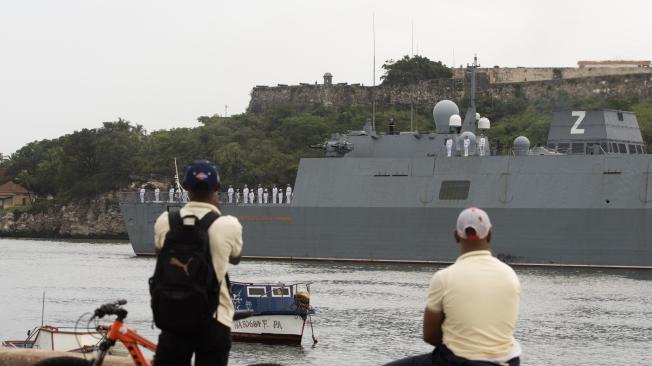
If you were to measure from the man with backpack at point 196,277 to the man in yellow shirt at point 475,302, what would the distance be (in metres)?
0.91

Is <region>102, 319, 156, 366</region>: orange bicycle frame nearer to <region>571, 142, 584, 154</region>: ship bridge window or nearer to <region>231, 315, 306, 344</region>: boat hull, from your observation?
<region>231, 315, 306, 344</region>: boat hull

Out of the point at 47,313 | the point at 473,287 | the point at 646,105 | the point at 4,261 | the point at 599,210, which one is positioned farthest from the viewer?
the point at 646,105

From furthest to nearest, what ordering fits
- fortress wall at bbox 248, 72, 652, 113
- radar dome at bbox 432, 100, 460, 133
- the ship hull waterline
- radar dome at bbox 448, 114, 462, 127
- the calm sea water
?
fortress wall at bbox 248, 72, 652, 113
radar dome at bbox 432, 100, 460, 133
radar dome at bbox 448, 114, 462, 127
the ship hull waterline
the calm sea water

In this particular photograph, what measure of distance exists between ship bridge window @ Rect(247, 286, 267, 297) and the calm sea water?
2.77 ft

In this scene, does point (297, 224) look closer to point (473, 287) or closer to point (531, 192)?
point (531, 192)

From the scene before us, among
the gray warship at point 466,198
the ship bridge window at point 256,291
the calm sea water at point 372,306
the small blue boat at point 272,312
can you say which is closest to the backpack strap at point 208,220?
the calm sea water at point 372,306

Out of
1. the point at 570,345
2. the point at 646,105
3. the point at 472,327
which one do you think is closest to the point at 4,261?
the point at 570,345

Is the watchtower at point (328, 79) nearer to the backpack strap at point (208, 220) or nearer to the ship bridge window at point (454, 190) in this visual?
the ship bridge window at point (454, 190)

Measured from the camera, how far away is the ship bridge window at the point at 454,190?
1331 inches

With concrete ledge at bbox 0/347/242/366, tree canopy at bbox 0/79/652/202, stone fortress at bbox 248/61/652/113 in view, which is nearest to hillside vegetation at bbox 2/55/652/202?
tree canopy at bbox 0/79/652/202

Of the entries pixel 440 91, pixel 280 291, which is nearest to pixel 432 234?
pixel 280 291

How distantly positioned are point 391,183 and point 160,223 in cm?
2969

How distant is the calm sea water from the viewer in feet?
56.3

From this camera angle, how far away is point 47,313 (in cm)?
2228
